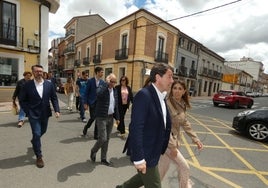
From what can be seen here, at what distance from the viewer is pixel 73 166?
3730 millimetres

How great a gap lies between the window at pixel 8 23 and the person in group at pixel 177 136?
466 inches

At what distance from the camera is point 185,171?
2699 mm

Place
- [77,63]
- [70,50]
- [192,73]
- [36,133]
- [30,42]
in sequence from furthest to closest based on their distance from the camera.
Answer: [70,50] → [77,63] → [192,73] → [30,42] → [36,133]

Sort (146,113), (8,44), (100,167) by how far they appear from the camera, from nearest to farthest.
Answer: (146,113)
(100,167)
(8,44)

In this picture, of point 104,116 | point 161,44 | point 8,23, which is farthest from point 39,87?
point 161,44

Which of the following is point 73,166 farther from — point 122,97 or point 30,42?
point 30,42

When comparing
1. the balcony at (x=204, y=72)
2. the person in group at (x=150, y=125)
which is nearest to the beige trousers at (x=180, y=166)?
the person in group at (x=150, y=125)

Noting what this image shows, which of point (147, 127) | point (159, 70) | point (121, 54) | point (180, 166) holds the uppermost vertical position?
point (121, 54)

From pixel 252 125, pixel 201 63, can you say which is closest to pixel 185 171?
pixel 252 125

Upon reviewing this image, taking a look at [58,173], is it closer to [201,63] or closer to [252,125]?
[252,125]

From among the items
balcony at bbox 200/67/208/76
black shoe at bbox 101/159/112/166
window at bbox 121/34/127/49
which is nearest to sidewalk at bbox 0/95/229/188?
black shoe at bbox 101/159/112/166

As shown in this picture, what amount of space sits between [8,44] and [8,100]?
10.4ft

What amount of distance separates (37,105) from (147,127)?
254 centimetres

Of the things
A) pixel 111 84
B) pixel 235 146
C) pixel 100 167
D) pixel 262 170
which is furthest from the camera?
pixel 235 146
